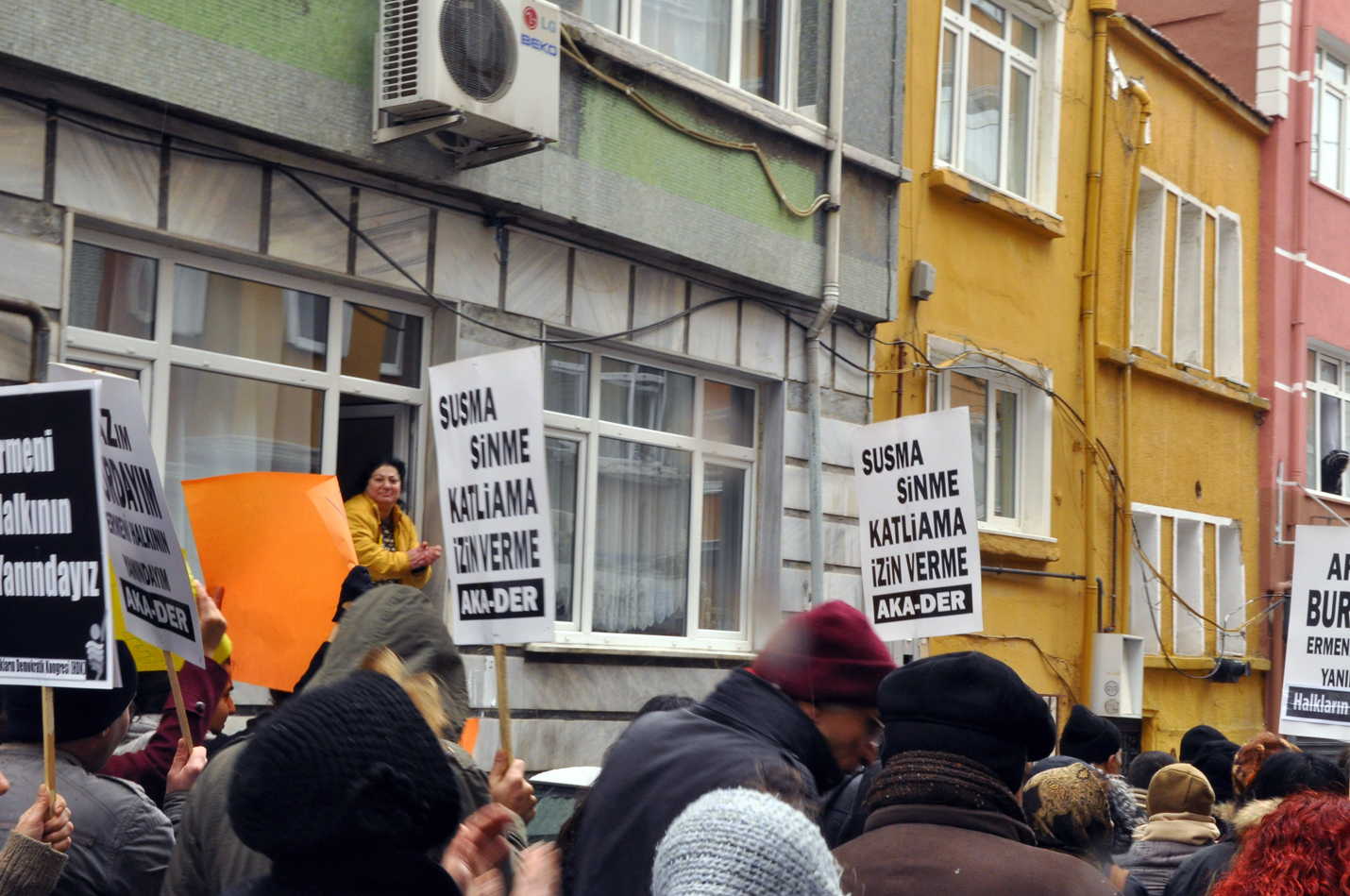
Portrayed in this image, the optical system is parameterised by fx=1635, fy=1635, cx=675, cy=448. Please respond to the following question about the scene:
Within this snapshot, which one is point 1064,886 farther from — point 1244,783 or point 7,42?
point 7,42

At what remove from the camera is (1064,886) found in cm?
273

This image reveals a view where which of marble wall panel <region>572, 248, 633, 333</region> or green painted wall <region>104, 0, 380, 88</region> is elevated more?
green painted wall <region>104, 0, 380, 88</region>

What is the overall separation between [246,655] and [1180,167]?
12917mm

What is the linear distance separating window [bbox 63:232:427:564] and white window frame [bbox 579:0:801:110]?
8.24 ft

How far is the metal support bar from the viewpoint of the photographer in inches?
520

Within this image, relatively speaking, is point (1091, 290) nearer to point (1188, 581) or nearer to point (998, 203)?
point (998, 203)

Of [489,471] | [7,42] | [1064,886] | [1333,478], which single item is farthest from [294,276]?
[1333,478]

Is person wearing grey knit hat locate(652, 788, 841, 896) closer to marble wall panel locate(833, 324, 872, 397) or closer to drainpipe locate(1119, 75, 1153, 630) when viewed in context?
marble wall panel locate(833, 324, 872, 397)

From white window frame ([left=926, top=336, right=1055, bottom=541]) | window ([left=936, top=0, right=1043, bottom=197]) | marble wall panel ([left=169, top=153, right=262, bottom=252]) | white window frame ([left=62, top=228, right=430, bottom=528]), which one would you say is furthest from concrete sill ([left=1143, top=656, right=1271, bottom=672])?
marble wall panel ([left=169, top=153, right=262, bottom=252])

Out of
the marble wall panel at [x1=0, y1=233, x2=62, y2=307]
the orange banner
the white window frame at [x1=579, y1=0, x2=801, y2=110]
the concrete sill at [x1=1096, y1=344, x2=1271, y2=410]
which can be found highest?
the white window frame at [x1=579, y1=0, x2=801, y2=110]

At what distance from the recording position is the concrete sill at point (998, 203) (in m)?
12.7

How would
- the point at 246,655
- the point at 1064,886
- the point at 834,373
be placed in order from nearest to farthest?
the point at 1064,886 → the point at 246,655 → the point at 834,373

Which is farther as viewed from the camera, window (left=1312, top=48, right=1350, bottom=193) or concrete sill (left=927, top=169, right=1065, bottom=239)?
window (left=1312, top=48, right=1350, bottom=193)

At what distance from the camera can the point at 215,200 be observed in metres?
7.71
